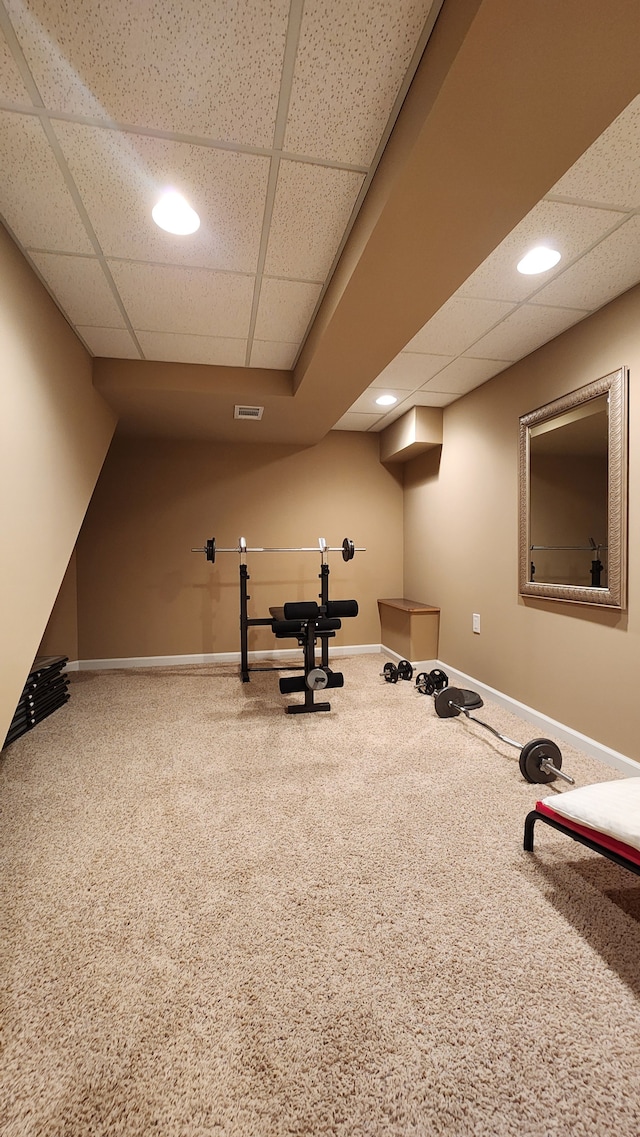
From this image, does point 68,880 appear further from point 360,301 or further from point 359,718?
point 360,301

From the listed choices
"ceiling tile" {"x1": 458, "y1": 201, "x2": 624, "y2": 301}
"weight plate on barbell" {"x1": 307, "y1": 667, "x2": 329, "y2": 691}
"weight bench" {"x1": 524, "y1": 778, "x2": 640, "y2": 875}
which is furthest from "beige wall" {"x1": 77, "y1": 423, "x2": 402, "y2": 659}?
"weight bench" {"x1": 524, "y1": 778, "x2": 640, "y2": 875}

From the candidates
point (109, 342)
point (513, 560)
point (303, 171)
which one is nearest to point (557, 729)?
point (513, 560)

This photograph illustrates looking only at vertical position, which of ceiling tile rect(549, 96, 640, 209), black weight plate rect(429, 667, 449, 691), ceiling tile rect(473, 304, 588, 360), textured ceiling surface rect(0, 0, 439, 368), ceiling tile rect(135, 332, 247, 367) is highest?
ceiling tile rect(135, 332, 247, 367)

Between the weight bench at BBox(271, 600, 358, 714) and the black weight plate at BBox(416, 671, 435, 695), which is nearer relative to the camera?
the weight bench at BBox(271, 600, 358, 714)

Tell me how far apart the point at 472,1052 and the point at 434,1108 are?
6.0 inches

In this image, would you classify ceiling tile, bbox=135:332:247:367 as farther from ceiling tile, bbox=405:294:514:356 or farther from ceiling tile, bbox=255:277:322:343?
ceiling tile, bbox=405:294:514:356

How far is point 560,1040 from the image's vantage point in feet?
3.48

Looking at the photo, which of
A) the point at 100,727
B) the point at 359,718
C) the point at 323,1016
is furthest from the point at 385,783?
the point at 100,727

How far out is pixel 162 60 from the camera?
1224mm

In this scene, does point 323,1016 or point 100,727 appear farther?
point 100,727

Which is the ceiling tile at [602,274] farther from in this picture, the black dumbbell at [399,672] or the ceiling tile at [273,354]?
the black dumbbell at [399,672]

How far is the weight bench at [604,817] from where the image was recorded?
131cm

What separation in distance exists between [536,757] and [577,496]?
57.5 inches

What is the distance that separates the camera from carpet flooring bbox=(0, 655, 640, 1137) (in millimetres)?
946
